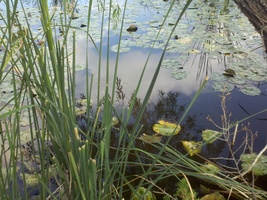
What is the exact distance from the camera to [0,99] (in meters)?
2.49

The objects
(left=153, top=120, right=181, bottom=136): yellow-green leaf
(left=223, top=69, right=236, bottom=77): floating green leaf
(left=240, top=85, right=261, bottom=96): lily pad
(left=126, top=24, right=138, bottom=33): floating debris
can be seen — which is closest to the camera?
(left=153, top=120, right=181, bottom=136): yellow-green leaf

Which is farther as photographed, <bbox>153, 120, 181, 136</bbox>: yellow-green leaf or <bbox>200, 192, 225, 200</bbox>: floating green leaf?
<bbox>153, 120, 181, 136</bbox>: yellow-green leaf

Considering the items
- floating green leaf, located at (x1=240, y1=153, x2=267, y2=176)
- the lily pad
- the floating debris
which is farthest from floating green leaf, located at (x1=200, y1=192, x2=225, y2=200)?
the floating debris

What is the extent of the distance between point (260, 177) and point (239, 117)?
516mm

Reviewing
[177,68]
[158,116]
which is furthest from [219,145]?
[177,68]

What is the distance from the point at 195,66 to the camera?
2.79m

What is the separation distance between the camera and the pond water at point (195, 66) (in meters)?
2.19

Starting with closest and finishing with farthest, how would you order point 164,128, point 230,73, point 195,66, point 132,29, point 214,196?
point 214,196
point 164,128
point 230,73
point 195,66
point 132,29

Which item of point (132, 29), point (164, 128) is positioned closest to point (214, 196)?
point (164, 128)

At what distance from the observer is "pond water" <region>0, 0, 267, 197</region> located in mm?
2188

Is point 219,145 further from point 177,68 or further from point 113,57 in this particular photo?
point 113,57

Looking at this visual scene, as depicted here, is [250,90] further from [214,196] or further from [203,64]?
[214,196]

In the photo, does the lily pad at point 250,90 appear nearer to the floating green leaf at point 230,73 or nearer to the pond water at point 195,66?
the pond water at point 195,66

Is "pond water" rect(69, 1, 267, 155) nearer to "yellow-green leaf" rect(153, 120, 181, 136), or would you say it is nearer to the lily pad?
the lily pad
